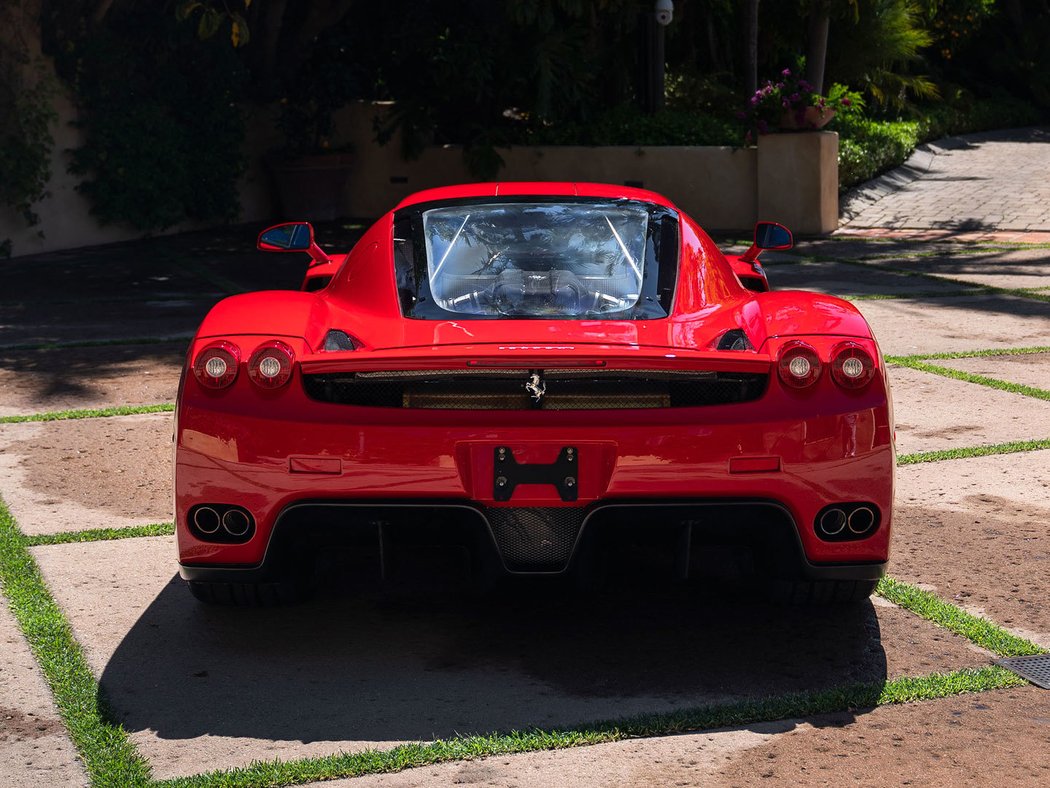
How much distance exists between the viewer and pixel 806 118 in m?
16.3

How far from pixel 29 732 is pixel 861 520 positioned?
2230 millimetres

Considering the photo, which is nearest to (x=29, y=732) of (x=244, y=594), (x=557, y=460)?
(x=244, y=594)

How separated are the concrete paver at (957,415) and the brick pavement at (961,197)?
8407 mm

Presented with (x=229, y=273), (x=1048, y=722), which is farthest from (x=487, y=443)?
(x=229, y=273)

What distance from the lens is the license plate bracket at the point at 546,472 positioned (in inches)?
148

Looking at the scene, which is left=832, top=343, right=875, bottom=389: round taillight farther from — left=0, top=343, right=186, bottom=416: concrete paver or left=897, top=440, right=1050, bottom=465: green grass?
left=0, top=343, right=186, bottom=416: concrete paver

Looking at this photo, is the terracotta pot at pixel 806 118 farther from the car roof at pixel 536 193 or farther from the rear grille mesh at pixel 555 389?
the rear grille mesh at pixel 555 389

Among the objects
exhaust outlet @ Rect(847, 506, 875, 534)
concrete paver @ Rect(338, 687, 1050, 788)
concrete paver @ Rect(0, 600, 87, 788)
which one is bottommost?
concrete paver @ Rect(338, 687, 1050, 788)

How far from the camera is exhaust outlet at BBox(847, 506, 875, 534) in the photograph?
153 inches

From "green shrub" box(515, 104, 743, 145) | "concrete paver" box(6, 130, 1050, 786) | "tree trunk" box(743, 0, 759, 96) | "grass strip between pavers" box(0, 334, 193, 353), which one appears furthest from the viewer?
"tree trunk" box(743, 0, 759, 96)

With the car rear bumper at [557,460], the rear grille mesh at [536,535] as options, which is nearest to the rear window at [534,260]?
the car rear bumper at [557,460]

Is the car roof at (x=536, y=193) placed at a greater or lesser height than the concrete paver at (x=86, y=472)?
greater

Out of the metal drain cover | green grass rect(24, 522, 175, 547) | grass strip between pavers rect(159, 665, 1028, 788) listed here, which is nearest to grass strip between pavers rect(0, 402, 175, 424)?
green grass rect(24, 522, 175, 547)

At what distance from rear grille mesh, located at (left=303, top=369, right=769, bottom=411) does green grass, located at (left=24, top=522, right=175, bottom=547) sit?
1.76m
